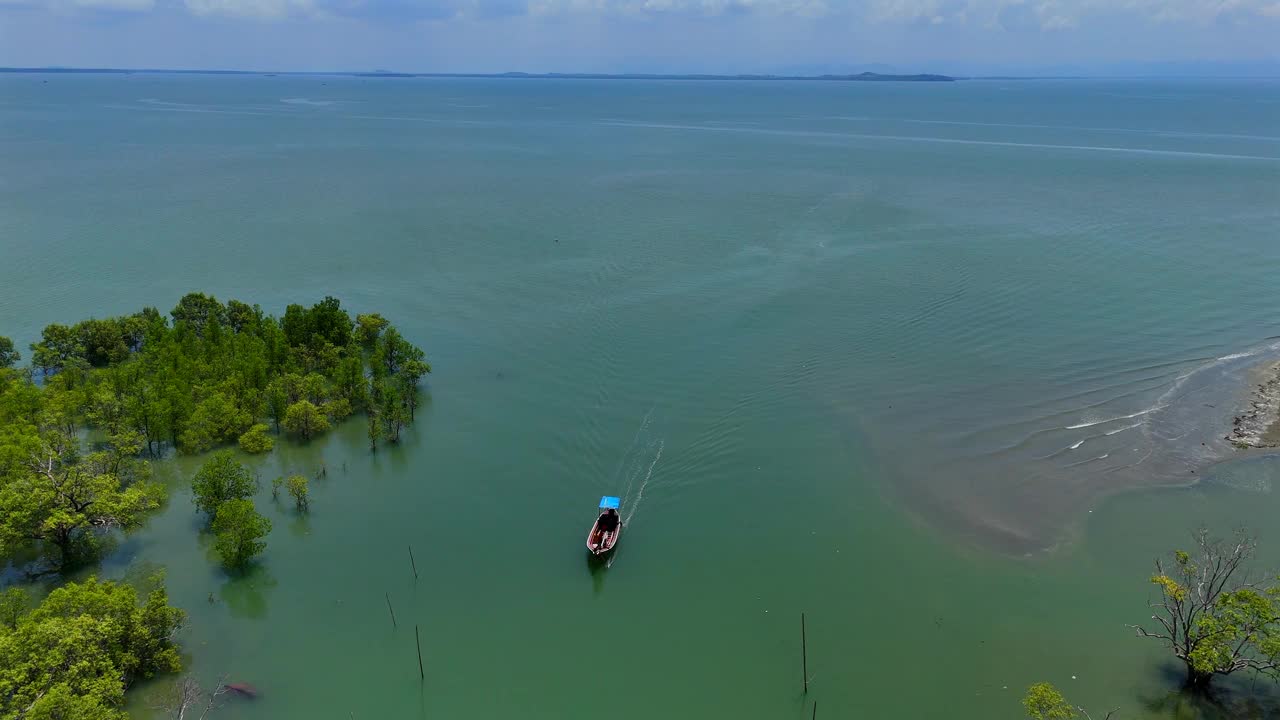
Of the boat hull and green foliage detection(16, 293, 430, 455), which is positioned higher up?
green foliage detection(16, 293, 430, 455)

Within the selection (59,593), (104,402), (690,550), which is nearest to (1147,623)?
(690,550)

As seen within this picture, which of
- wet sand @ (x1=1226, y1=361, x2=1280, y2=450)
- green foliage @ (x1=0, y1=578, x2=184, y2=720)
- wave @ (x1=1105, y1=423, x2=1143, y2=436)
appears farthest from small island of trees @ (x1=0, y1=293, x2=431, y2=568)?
wet sand @ (x1=1226, y1=361, x2=1280, y2=450)

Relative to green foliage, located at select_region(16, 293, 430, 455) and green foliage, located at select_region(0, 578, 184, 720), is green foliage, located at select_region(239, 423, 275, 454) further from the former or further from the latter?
green foliage, located at select_region(0, 578, 184, 720)

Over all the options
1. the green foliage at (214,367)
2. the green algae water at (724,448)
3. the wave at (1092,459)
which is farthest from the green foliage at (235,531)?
the wave at (1092,459)

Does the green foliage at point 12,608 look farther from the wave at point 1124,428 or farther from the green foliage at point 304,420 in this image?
the wave at point 1124,428

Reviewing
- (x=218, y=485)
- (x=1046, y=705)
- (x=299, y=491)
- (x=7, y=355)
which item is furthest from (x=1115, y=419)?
(x=7, y=355)

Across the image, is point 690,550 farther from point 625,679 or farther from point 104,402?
point 104,402

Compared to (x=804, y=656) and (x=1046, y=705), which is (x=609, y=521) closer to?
(x=804, y=656)
